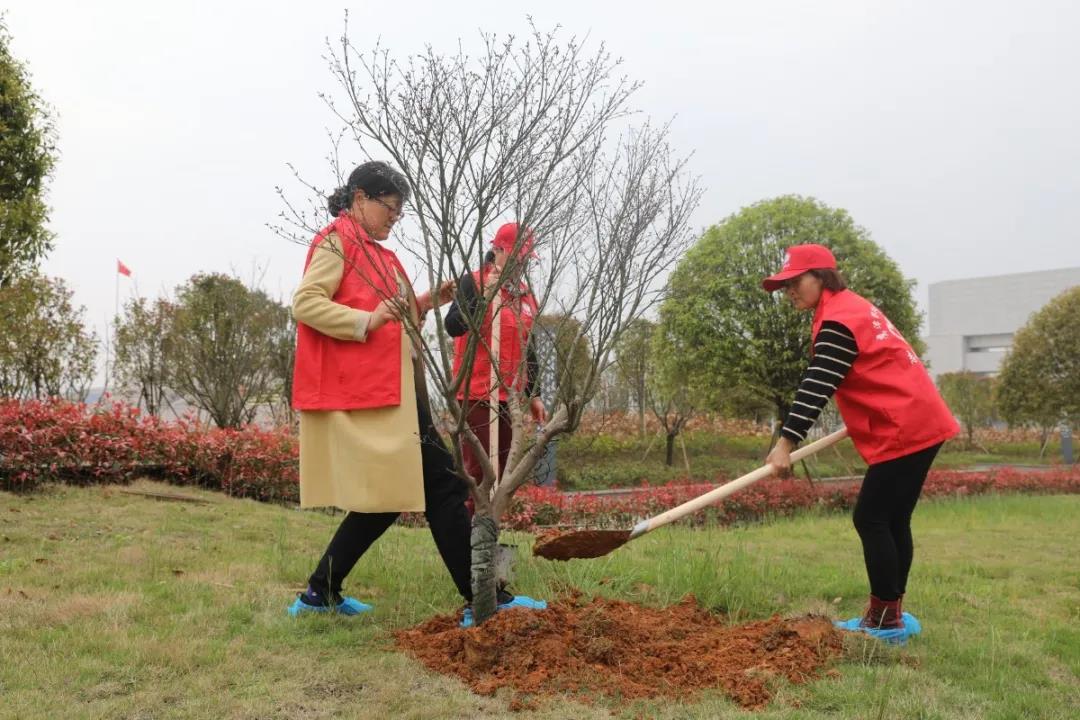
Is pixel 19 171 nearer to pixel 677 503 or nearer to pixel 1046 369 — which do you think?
pixel 677 503

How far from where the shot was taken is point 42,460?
Answer: 650cm

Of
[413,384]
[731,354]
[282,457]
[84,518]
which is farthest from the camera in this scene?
[731,354]

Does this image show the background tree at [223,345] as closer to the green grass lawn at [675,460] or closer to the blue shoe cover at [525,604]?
the green grass lawn at [675,460]

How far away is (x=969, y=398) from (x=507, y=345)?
24.4 metres

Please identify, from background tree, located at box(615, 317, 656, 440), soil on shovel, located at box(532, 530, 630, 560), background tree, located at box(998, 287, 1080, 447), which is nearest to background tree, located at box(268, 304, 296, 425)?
background tree, located at box(615, 317, 656, 440)

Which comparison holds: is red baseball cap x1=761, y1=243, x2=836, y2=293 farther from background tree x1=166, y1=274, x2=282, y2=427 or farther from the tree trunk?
background tree x1=166, y1=274, x2=282, y2=427

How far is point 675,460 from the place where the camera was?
53.4 ft

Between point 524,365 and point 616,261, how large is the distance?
0.56 meters

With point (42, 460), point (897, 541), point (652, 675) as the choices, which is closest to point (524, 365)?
point (652, 675)

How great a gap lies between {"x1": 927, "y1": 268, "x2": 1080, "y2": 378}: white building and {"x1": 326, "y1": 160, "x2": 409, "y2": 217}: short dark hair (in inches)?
1859

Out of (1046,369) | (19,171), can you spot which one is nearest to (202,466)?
(19,171)

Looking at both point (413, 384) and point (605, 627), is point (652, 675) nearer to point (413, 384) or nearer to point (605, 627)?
point (605, 627)

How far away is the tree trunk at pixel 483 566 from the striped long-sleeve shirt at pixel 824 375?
1143 millimetres

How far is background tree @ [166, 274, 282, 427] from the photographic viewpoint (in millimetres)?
13328
